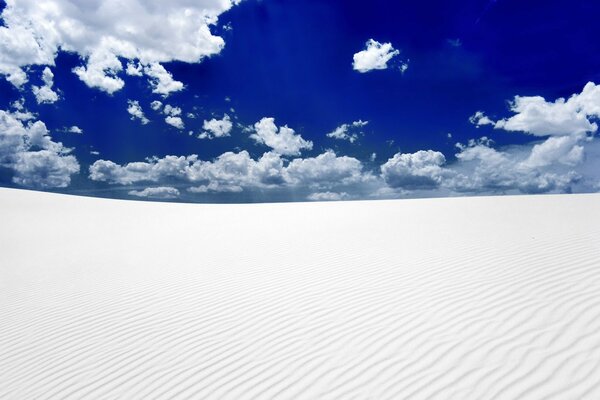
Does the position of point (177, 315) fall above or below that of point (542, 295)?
below

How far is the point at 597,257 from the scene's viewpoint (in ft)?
21.9

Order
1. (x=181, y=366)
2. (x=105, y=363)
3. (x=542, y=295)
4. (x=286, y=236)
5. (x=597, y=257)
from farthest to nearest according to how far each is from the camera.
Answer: (x=286, y=236), (x=597, y=257), (x=542, y=295), (x=105, y=363), (x=181, y=366)

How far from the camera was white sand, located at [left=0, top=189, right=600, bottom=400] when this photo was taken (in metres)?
3.75

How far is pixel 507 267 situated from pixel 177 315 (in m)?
5.64

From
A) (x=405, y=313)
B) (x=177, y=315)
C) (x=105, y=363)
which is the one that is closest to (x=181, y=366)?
(x=105, y=363)

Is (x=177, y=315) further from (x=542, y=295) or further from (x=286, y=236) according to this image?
(x=286, y=236)

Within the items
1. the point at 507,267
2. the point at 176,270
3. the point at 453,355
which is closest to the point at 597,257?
the point at 507,267

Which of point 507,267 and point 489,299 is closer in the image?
point 489,299

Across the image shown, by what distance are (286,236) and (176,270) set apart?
15.0 feet

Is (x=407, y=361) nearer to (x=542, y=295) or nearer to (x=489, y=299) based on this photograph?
(x=489, y=299)

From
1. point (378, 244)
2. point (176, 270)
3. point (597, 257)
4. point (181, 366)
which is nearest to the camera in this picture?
point (181, 366)

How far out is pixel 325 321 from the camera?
17.2 feet

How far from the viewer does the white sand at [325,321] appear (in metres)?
3.75

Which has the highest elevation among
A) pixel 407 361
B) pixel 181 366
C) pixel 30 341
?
pixel 407 361
